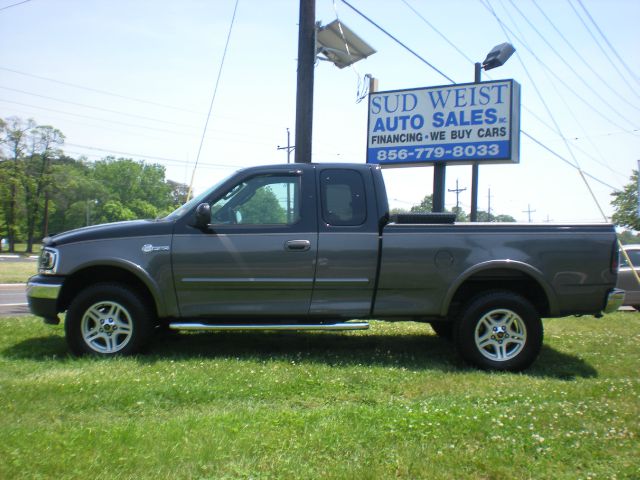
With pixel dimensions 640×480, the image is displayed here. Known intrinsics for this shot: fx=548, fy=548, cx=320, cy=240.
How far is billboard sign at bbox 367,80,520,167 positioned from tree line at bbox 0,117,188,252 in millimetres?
39820

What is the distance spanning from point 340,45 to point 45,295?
823 centimetres

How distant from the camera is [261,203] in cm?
576

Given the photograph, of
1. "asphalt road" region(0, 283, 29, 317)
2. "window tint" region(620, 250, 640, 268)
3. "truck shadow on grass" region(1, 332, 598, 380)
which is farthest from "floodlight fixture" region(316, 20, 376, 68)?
"asphalt road" region(0, 283, 29, 317)

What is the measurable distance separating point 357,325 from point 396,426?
1.95 metres

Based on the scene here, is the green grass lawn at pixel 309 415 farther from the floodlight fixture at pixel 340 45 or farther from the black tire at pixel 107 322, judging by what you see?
the floodlight fixture at pixel 340 45

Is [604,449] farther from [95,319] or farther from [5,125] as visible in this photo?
[5,125]

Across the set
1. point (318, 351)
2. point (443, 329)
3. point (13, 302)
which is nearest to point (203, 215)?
point (318, 351)

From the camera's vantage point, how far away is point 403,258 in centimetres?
559

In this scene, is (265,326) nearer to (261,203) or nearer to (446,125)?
(261,203)

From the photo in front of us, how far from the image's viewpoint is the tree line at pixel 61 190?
189ft

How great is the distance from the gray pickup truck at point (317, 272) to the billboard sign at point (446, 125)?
6300 mm

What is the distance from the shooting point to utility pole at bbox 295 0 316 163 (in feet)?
32.0

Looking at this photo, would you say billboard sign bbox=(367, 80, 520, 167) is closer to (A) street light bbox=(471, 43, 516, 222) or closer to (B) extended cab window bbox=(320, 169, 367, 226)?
(A) street light bbox=(471, 43, 516, 222)

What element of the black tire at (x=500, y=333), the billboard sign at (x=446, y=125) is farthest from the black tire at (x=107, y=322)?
the billboard sign at (x=446, y=125)
